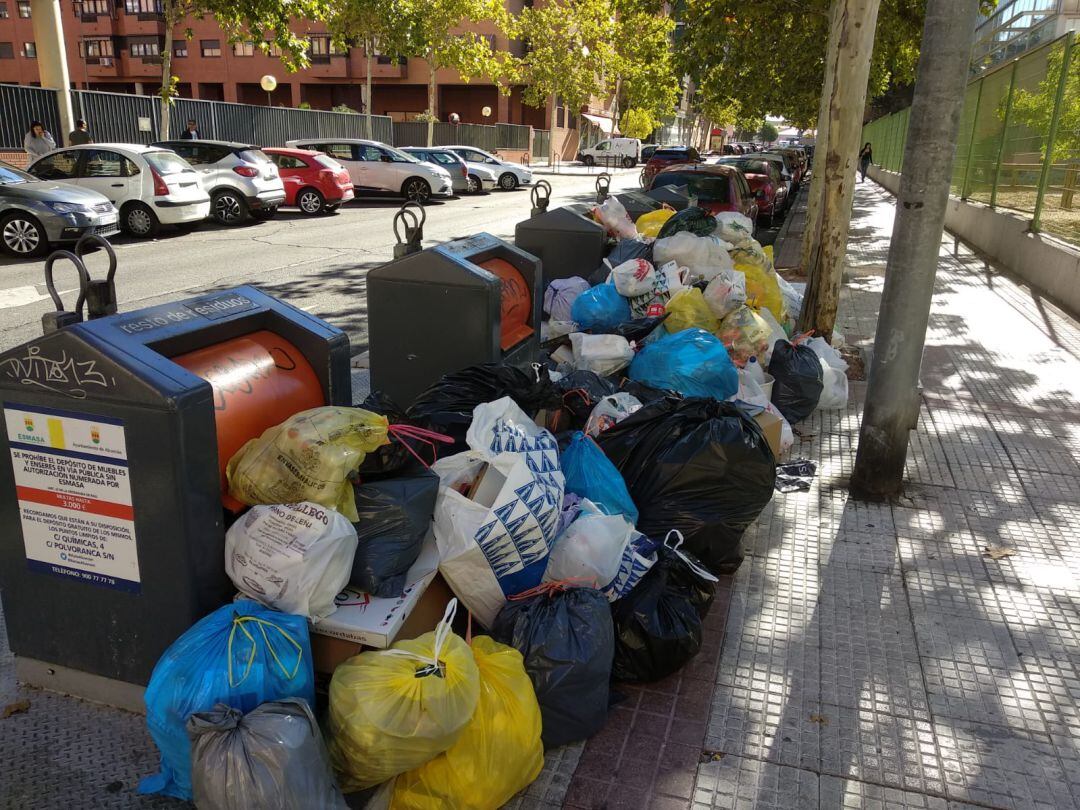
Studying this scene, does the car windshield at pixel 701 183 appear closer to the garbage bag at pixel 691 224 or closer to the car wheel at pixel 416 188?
the garbage bag at pixel 691 224

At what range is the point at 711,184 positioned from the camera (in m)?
13.6

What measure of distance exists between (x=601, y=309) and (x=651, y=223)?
3.17 m

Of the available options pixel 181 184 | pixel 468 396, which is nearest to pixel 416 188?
pixel 181 184

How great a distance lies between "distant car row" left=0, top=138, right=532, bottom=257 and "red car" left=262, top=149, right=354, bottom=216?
0.02 meters

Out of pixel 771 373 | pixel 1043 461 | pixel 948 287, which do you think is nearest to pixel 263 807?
pixel 771 373

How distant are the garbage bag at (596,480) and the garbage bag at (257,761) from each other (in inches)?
64.7

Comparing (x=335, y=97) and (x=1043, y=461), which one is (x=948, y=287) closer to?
(x=1043, y=461)

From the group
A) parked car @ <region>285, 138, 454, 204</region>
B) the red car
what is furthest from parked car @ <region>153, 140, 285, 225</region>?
parked car @ <region>285, 138, 454, 204</region>

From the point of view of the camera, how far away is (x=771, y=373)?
5812 mm

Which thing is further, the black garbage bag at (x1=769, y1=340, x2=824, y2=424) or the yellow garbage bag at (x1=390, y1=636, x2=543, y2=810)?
the black garbage bag at (x1=769, y1=340, x2=824, y2=424)

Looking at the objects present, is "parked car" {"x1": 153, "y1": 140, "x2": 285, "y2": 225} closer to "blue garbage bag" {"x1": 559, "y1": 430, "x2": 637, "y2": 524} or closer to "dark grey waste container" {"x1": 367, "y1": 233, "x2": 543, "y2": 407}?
"dark grey waste container" {"x1": 367, "y1": 233, "x2": 543, "y2": 407}

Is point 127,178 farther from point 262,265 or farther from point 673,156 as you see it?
point 673,156

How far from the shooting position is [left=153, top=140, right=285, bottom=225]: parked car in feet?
52.3

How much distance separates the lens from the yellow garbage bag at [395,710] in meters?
2.22
